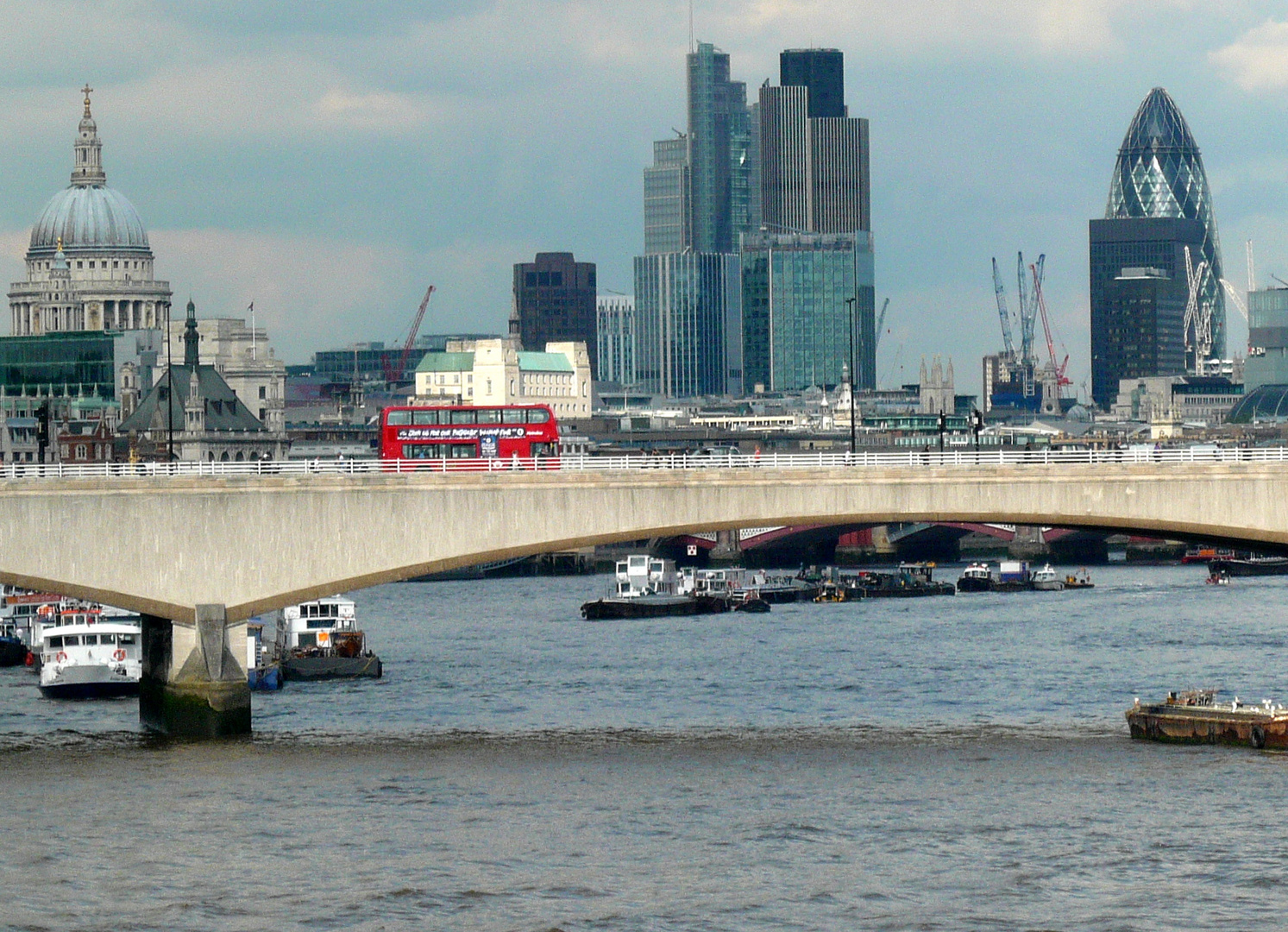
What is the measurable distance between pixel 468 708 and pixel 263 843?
1128 inches

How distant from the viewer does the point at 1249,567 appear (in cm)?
17962

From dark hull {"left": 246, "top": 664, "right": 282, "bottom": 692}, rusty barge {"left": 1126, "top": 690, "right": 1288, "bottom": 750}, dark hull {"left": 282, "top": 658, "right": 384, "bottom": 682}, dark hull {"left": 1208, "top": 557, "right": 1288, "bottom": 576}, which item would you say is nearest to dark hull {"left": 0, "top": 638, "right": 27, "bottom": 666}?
dark hull {"left": 282, "top": 658, "right": 384, "bottom": 682}

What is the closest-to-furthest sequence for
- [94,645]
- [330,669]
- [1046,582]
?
[94,645], [330,669], [1046,582]

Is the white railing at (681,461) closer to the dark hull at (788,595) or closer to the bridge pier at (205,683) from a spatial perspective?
the bridge pier at (205,683)

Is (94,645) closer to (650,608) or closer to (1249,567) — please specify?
(650,608)

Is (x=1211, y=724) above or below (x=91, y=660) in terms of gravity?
below

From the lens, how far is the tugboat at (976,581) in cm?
16688

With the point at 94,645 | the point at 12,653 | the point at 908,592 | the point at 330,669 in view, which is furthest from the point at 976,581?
the point at 94,645

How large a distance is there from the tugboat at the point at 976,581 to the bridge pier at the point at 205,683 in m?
92.7

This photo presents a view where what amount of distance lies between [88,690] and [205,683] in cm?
1855

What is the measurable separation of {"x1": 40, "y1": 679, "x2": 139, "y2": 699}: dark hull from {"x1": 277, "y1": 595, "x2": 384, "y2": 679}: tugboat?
7.02m

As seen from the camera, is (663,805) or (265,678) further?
(265,678)

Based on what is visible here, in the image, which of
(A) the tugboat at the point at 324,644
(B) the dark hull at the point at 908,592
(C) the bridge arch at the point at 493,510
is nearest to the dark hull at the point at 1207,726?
(C) the bridge arch at the point at 493,510

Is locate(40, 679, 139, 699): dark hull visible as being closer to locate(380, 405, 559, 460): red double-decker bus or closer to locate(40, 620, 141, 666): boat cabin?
locate(40, 620, 141, 666): boat cabin
